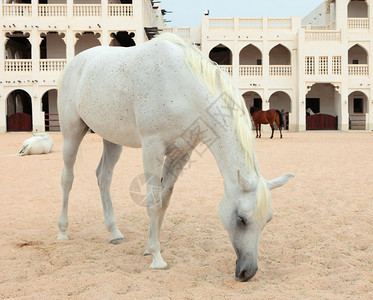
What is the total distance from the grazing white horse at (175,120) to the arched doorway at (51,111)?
24062mm

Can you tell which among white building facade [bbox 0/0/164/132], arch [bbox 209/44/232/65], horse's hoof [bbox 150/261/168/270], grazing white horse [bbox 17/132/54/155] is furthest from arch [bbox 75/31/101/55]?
horse's hoof [bbox 150/261/168/270]

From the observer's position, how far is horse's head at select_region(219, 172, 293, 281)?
2.45 m

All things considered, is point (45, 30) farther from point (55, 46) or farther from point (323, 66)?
point (323, 66)

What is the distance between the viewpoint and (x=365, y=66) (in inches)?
1155

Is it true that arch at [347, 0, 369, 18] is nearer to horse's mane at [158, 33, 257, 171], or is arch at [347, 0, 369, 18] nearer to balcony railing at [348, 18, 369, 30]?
balcony railing at [348, 18, 369, 30]

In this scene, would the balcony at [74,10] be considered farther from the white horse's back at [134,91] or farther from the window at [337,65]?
the white horse's back at [134,91]

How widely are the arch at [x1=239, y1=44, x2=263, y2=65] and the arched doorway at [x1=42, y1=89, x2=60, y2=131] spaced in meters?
15.3

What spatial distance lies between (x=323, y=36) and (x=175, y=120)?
2931 cm

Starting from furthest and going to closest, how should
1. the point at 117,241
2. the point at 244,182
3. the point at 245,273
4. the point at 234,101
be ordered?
1. the point at 117,241
2. the point at 234,101
3. the point at 245,273
4. the point at 244,182

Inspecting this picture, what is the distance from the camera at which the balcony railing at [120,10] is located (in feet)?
86.9

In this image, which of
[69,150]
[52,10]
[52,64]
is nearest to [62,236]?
[69,150]

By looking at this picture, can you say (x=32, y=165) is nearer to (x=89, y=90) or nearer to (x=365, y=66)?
(x=89, y=90)

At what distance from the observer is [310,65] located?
28.7 metres

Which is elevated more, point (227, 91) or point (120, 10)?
point (120, 10)
